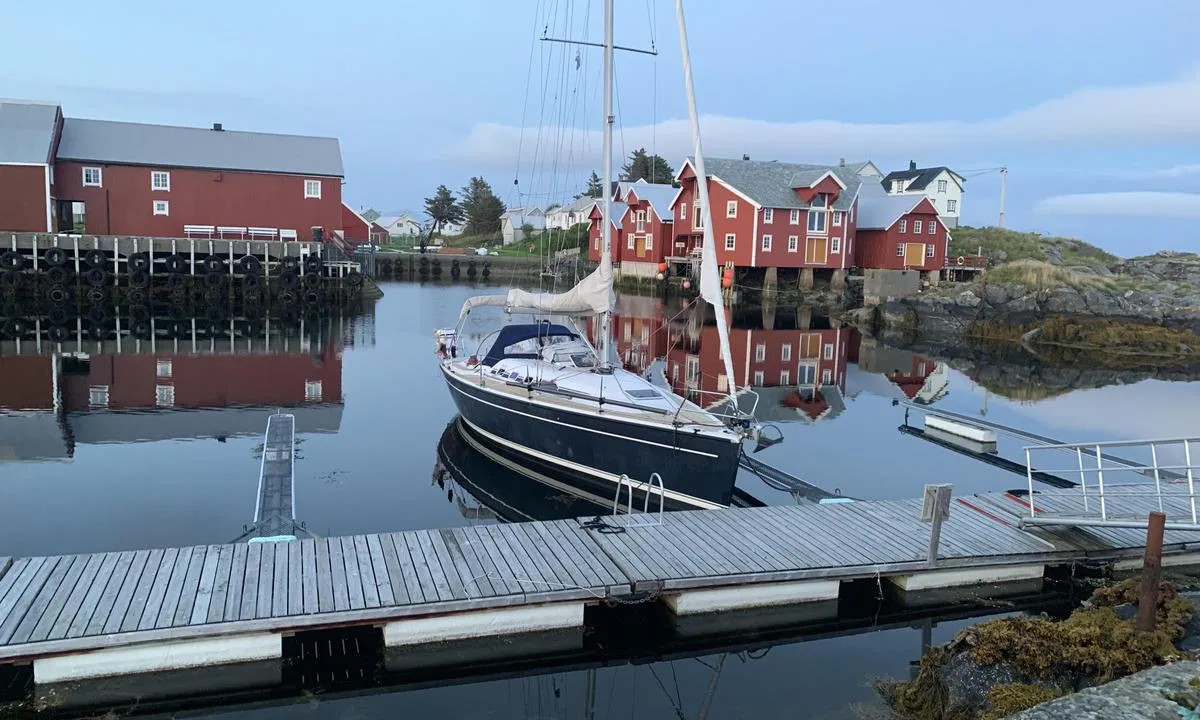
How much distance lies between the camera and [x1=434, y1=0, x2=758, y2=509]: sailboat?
12.5m

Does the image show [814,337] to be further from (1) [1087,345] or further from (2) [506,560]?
(2) [506,560]

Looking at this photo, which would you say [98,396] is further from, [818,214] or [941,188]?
[941,188]

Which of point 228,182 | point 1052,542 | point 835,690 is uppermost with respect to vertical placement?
point 228,182

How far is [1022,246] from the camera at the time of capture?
2395 inches

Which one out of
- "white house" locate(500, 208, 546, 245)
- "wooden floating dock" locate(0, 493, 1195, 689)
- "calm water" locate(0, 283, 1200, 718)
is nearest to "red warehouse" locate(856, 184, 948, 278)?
"calm water" locate(0, 283, 1200, 718)

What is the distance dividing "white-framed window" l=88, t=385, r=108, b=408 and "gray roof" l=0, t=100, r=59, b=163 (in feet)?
91.3

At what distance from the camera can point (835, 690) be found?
820 cm

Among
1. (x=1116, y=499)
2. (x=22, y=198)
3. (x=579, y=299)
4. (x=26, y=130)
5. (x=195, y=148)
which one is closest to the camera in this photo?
(x=1116, y=499)

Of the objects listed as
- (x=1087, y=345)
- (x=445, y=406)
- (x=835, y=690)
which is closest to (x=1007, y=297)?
(x=1087, y=345)

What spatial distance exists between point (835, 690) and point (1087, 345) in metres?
35.0

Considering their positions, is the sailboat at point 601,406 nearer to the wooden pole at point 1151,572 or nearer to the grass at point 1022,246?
the wooden pole at point 1151,572

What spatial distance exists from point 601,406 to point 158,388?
13.9 metres

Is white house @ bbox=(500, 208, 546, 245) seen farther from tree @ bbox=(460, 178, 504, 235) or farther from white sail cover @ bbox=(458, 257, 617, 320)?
white sail cover @ bbox=(458, 257, 617, 320)

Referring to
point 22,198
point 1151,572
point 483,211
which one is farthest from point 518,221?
point 1151,572
